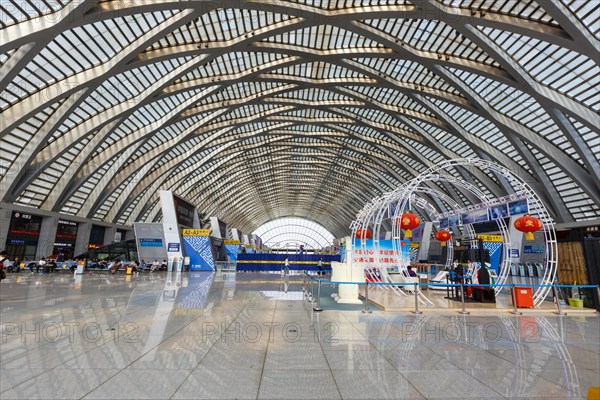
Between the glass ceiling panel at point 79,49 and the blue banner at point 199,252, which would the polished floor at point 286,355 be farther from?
the blue banner at point 199,252

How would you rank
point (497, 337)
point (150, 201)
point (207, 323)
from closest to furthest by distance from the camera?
point (497, 337)
point (207, 323)
point (150, 201)

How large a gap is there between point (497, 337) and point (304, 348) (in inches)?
154

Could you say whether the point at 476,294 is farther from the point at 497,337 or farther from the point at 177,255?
the point at 177,255

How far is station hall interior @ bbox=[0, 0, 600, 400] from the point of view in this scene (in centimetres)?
456

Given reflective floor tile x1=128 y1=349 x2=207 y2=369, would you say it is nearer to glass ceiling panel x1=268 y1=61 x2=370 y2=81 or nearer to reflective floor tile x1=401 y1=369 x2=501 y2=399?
reflective floor tile x1=401 y1=369 x2=501 y2=399

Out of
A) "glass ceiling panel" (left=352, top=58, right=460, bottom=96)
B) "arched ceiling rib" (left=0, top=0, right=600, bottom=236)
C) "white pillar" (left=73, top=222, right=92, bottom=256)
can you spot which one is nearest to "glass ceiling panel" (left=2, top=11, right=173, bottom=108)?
"arched ceiling rib" (left=0, top=0, right=600, bottom=236)

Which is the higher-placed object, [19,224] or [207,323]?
[19,224]

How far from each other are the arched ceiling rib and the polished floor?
48.1 ft

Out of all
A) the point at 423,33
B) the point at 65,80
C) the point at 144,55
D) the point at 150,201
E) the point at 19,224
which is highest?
the point at 423,33

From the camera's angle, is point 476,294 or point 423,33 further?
point 423,33

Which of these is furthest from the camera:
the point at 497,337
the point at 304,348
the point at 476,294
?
the point at 476,294

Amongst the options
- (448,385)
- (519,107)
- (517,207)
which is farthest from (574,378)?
(519,107)

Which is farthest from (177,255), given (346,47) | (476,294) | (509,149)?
(509,149)

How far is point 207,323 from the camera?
718cm
